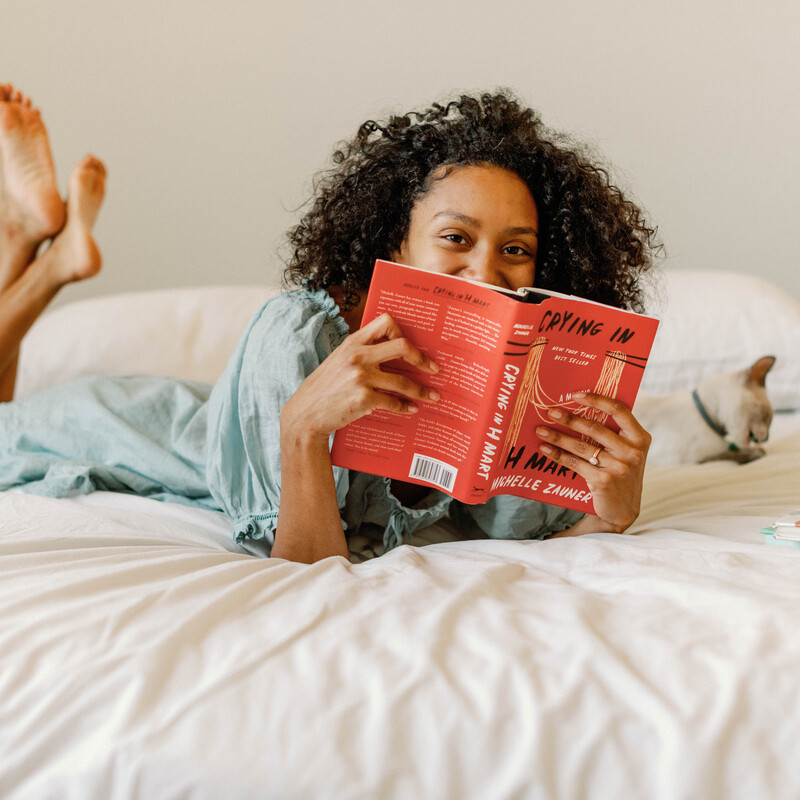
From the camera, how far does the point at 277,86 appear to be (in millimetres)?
2221

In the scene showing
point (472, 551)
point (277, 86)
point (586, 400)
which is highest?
point (277, 86)

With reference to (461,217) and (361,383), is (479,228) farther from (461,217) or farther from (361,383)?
(361,383)

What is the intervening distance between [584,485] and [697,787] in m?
0.44

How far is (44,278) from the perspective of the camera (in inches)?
61.4

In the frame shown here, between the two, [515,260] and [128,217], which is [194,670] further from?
[128,217]

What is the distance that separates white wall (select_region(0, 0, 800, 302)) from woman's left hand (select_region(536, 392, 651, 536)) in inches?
57.2

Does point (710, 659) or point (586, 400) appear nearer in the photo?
point (710, 659)

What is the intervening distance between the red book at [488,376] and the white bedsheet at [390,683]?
0.16m

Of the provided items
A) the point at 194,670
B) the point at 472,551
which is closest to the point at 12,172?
the point at 472,551

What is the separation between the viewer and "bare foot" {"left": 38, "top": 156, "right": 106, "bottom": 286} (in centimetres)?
152

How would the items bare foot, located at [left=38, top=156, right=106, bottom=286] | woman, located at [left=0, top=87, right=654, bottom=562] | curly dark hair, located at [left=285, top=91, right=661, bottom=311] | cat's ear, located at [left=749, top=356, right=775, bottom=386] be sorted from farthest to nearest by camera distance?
bare foot, located at [left=38, top=156, right=106, bottom=286], cat's ear, located at [left=749, top=356, right=775, bottom=386], curly dark hair, located at [left=285, top=91, right=661, bottom=311], woman, located at [left=0, top=87, right=654, bottom=562]

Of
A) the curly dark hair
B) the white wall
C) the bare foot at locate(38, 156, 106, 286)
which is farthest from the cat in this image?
the bare foot at locate(38, 156, 106, 286)

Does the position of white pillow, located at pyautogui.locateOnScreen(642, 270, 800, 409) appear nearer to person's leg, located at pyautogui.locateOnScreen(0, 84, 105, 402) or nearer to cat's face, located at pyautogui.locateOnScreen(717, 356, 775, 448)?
cat's face, located at pyautogui.locateOnScreen(717, 356, 775, 448)

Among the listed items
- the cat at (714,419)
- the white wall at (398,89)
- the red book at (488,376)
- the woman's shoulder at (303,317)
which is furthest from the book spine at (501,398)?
the white wall at (398,89)
